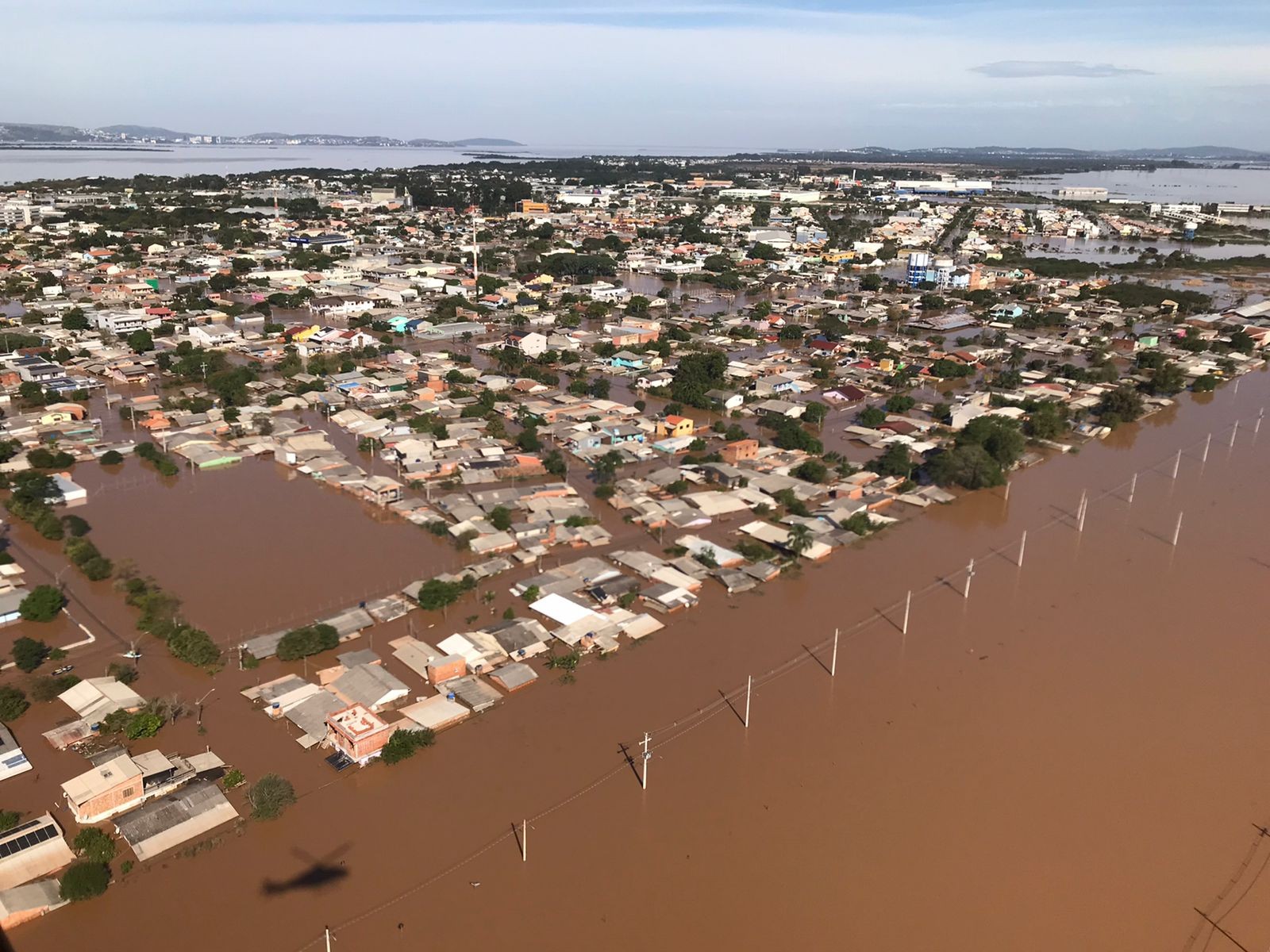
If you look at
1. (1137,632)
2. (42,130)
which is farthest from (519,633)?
(42,130)

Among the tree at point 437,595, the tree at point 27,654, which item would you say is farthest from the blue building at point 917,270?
the tree at point 27,654

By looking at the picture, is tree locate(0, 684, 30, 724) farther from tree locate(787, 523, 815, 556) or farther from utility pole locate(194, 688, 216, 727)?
tree locate(787, 523, 815, 556)

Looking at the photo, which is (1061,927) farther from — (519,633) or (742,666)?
(519,633)

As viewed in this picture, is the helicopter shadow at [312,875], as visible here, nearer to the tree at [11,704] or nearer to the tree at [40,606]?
the tree at [11,704]

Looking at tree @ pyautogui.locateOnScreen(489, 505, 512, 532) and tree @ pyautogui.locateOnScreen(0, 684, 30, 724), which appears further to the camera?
tree @ pyautogui.locateOnScreen(489, 505, 512, 532)

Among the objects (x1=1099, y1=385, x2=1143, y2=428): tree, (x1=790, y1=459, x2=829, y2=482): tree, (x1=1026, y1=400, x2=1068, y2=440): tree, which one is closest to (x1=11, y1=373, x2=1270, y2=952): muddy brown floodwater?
(x1=790, y1=459, x2=829, y2=482): tree

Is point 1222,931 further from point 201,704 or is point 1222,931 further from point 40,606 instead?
point 40,606
